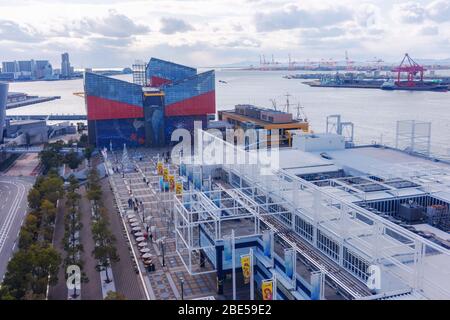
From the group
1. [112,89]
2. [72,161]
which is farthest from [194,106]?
[72,161]

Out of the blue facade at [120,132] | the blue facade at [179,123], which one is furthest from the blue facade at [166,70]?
the blue facade at [120,132]

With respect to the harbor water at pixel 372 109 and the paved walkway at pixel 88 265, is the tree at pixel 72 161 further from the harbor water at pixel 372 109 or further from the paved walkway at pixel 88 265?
the harbor water at pixel 372 109

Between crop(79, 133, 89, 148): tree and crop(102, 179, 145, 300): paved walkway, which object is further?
crop(79, 133, 89, 148): tree

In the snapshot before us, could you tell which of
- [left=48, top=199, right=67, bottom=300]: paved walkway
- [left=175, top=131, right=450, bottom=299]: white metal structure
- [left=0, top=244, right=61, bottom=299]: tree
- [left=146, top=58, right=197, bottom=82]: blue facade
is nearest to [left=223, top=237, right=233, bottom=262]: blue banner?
[left=175, top=131, right=450, bottom=299]: white metal structure

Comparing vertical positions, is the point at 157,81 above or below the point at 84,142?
above

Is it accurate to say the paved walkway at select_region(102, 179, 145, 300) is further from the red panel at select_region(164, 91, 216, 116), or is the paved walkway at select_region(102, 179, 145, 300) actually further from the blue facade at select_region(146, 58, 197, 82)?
the blue facade at select_region(146, 58, 197, 82)

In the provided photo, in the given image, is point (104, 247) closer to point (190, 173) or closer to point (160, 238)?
point (160, 238)
